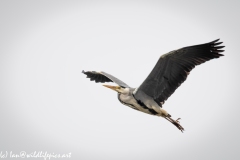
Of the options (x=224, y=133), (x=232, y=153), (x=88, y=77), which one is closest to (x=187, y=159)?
(x=232, y=153)

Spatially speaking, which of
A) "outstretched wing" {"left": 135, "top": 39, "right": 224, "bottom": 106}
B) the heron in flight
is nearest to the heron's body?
the heron in flight

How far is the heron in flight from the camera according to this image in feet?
34.7

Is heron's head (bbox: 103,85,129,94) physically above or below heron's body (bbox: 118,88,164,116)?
above

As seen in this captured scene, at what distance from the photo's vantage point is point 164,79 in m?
11.0

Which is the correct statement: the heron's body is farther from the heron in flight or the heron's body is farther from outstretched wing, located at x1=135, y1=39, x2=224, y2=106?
outstretched wing, located at x1=135, y1=39, x2=224, y2=106

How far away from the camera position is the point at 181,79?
10.8 metres

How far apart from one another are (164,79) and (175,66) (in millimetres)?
461

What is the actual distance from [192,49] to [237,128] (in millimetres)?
143695

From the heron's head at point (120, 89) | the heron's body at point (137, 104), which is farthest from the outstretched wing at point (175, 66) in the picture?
the heron's head at point (120, 89)

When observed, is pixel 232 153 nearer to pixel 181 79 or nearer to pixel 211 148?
pixel 211 148

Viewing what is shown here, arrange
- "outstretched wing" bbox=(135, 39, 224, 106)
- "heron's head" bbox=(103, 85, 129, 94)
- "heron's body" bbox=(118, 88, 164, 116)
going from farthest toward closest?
"heron's head" bbox=(103, 85, 129, 94)
"heron's body" bbox=(118, 88, 164, 116)
"outstretched wing" bbox=(135, 39, 224, 106)

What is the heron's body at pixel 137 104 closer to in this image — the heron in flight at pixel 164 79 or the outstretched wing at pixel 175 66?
the heron in flight at pixel 164 79

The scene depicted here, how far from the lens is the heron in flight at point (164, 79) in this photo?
10570mm

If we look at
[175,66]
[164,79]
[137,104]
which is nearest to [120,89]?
[137,104]
